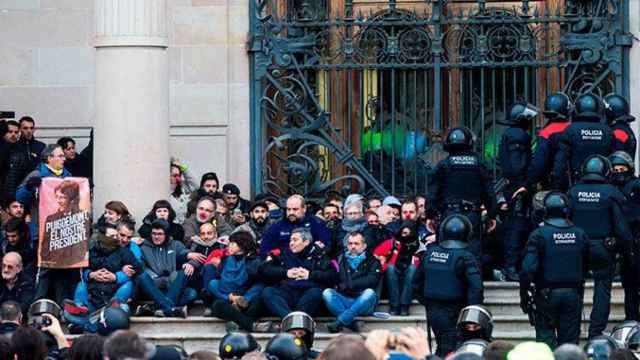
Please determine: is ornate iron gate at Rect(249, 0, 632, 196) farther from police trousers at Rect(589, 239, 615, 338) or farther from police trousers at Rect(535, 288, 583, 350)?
police trousers at Rect(535, 288, 583, 350)

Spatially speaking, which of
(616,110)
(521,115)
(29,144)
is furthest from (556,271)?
(29,144)

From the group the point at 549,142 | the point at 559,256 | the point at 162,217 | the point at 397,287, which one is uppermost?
the point at 549,142

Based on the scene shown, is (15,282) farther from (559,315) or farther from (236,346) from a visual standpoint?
(236,346)

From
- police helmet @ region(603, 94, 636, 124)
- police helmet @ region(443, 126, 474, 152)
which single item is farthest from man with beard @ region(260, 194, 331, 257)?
police helmet @ region(603, 94, 636, 124)

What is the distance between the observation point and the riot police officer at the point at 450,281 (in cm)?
2041

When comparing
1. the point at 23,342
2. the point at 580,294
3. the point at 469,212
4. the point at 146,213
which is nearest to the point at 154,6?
the point at 146,213

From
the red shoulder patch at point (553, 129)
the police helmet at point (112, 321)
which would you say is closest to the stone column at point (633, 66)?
the red shoulder patch at point (553, 129)

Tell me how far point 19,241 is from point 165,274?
160cm

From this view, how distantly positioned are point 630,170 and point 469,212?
1554mm

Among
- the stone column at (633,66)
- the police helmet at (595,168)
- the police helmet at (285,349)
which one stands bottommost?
the police helmet at (285,349)

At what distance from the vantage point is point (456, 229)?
2045cm

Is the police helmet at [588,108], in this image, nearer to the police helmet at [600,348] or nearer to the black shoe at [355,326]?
the black shoe at [355,326]

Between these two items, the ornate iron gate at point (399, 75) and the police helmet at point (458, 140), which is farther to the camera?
the ornate iron gate at point (399, 75)

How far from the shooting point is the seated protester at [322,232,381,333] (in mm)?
21797
